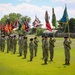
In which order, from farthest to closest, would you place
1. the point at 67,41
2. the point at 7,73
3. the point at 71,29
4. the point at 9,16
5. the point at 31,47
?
the point at 9,16
the point at 71,29
the point at 31,47
the point at 67,41
the point at 7,73

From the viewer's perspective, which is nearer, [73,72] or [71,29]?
[73,72]

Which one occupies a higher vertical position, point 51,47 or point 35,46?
point 51,47

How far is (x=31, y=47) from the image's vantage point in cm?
2438

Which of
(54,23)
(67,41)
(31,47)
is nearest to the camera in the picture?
(67,41)

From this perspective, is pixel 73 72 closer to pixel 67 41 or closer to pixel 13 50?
pixel 67 41

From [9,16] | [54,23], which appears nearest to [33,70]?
[54,23]

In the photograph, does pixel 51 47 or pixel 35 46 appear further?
pixel 35 46

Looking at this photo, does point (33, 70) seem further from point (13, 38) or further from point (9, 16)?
point (9, 16)

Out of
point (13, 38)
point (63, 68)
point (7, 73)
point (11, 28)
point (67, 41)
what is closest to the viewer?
point (7, 73)

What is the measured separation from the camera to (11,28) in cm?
4544

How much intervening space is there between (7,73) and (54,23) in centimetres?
1195

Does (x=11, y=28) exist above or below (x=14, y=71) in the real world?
above

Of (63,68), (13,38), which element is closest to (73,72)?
(63,68)

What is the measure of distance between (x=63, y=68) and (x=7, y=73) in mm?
3916
